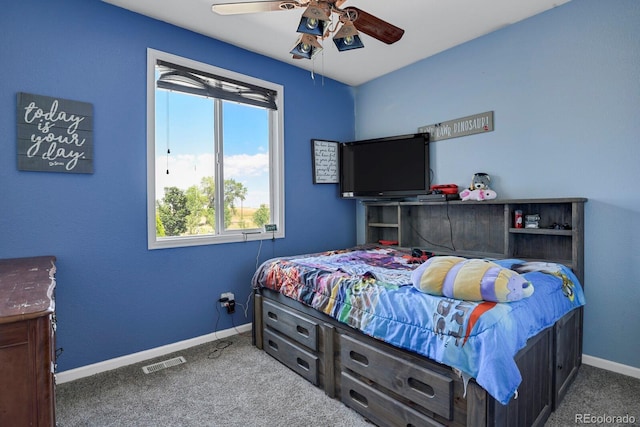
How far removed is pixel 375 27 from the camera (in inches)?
76.3

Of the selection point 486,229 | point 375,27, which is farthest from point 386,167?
point 375,27

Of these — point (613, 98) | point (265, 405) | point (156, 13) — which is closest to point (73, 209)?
point (156, 13)

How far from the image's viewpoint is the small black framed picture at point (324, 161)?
3.52 metres

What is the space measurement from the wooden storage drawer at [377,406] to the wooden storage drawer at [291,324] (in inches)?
12.6

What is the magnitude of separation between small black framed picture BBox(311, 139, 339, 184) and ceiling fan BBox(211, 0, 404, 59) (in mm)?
1522

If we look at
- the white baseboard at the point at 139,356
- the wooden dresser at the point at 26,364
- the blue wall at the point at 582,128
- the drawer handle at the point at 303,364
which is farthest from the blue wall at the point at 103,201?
the blue wall at the point at 582,128

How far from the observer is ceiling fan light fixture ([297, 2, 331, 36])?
1652mm

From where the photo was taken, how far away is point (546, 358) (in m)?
1.66

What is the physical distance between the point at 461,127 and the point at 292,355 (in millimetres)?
2447

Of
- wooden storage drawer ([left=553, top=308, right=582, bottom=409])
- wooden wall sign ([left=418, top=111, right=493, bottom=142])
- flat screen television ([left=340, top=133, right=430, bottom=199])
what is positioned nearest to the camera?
wooden storage drawer ([left=553, top=308, right=582, bottom=409])

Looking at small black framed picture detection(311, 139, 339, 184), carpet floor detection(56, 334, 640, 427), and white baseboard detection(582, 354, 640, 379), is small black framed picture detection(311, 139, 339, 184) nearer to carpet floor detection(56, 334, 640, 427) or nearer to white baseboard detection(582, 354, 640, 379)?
carpet floor detection(56, 334, 640, 427)

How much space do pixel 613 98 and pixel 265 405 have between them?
9.86 feet

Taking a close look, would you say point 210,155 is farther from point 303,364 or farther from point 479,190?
point 479,190

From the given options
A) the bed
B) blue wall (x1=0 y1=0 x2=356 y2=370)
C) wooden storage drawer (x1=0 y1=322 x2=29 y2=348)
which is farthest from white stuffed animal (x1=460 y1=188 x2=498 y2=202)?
wooden storage drawer (x1=0 y1=322 x2=29 y2=348)
